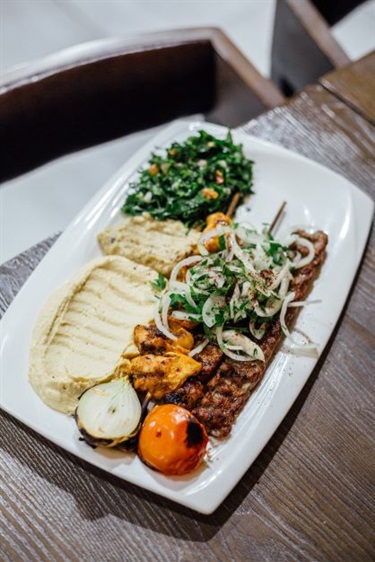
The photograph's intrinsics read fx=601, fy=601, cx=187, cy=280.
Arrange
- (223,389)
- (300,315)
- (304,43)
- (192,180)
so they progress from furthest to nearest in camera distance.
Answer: (304,43) → (192,180) → (300,315) → (223,389)

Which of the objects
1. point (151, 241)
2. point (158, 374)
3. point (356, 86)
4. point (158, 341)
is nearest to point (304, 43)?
point (356, 86)

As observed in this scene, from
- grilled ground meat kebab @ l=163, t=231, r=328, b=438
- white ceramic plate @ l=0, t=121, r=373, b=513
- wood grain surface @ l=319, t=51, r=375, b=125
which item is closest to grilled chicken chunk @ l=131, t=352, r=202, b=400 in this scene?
grilled ground meat kebab @ l=163, t=231, r=328, b=438

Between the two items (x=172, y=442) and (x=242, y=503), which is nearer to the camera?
(x=172, y=442)

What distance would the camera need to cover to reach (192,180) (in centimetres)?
268

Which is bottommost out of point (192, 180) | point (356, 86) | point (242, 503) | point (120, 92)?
point (242, 503)

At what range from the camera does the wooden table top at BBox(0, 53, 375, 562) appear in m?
2.01

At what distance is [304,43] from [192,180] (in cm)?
126

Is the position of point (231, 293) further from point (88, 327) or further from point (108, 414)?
point (108, 414)

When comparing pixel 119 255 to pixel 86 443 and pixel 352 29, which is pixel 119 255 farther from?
pixel 352 29

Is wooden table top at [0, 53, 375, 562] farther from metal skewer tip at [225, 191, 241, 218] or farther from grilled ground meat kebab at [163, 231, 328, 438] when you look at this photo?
metal skewer tip at [225, 191, 241, 218]

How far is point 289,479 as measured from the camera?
2.16 m

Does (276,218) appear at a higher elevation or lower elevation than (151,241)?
lower

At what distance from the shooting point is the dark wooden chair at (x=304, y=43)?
10.6ft

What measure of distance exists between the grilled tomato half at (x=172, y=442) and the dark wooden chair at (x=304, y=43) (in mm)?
2201
